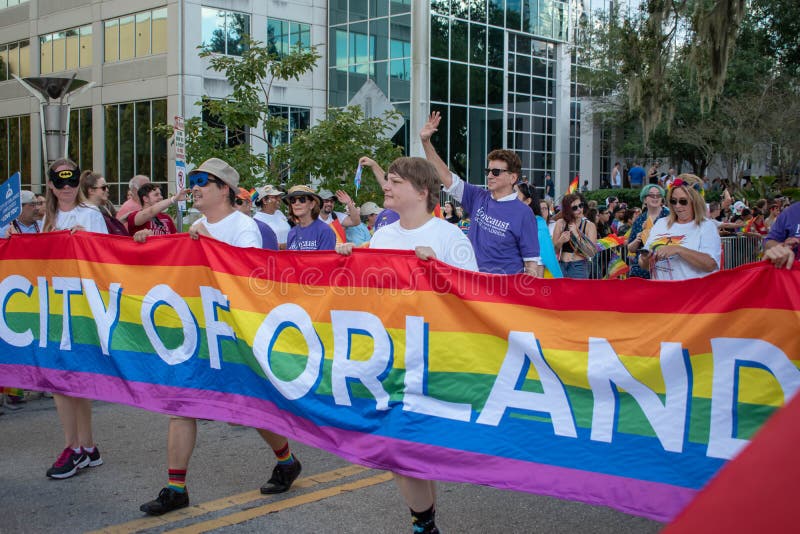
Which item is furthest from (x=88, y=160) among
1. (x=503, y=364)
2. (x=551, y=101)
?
(x=503, y=364)

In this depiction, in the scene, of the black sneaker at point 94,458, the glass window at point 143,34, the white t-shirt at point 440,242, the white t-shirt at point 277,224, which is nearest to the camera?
the white t-shirt at point 440,242

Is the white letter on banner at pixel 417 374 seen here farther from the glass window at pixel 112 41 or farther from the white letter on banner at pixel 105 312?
the glass window at pixel 112 41

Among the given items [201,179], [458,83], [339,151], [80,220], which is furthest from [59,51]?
[201,179]

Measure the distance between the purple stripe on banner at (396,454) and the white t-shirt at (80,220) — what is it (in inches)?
44.3

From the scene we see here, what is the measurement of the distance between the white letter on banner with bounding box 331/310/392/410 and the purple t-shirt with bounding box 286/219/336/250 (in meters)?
3.16

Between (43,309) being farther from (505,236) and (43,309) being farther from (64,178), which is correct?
(505,236)

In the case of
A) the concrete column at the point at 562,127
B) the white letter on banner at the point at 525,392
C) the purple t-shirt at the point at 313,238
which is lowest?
the white letter on banner at the point at 525,392

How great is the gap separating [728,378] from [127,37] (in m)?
32.9

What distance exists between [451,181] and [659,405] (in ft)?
10.3

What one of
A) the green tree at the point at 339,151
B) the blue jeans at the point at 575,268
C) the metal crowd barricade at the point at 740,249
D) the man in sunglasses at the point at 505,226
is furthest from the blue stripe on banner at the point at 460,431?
the metal crowd barricade at the point at 740,249

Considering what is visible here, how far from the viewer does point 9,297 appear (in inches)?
253

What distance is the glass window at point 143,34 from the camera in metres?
32.1

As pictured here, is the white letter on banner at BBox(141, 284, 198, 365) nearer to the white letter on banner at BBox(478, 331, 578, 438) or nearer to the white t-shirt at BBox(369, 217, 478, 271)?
the white t-shirt at BBox(369, 217, 478, 271)

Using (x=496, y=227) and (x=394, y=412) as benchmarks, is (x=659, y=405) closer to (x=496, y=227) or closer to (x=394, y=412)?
(x=394, y=412)
